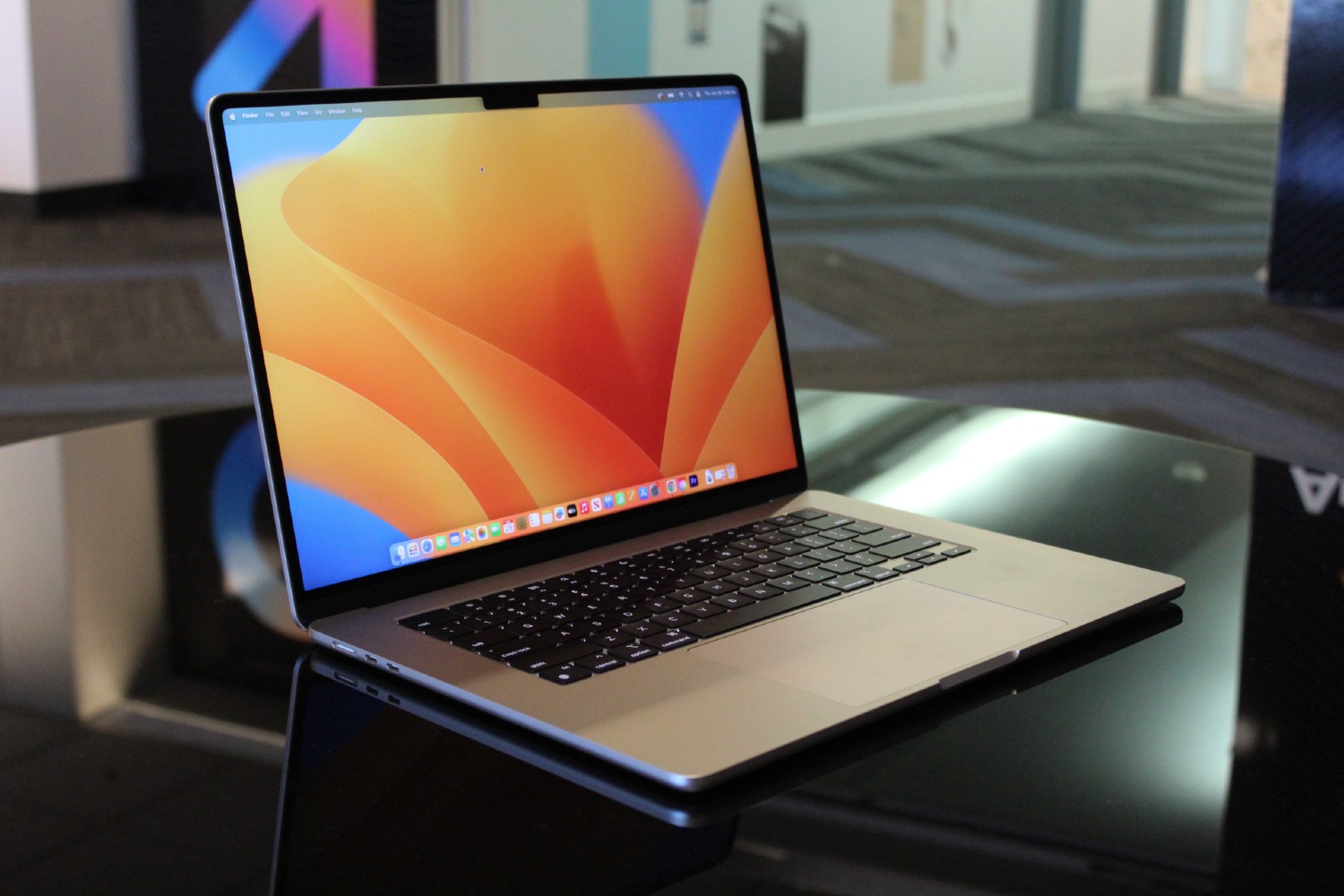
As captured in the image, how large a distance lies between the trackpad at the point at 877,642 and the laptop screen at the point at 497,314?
154 mm

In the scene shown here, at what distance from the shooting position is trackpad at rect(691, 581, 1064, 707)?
0.52 m

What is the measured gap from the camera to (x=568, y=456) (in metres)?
0.69

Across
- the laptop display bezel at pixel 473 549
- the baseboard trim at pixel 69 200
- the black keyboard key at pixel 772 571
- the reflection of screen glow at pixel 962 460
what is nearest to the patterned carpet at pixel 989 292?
the baseboard trim at pixel 69 200

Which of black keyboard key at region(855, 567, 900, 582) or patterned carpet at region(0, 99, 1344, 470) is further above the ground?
black keyboard key at region(855, 567, 900, 582)

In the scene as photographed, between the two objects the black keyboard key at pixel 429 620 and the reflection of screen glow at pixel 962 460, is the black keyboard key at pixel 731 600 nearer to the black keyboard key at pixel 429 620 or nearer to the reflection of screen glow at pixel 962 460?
the black keyboard key at pixel 429 620

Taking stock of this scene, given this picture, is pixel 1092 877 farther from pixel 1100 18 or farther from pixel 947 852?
pixel 1100 18

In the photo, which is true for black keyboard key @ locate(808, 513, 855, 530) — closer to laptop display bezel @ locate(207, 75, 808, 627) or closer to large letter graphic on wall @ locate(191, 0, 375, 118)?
laptop display bezel @ locate(207, 75, 808, 627)

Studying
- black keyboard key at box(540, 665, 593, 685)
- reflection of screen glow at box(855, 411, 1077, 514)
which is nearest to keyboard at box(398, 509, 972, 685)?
black keyboard key at box(540, 665, 593, 685)

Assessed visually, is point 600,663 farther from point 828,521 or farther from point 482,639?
point 828,521

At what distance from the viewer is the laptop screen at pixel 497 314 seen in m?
0.61

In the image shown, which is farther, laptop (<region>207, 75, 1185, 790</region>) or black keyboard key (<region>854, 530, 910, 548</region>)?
black keyboard key (<region>854, 530, 910, 548</region>)

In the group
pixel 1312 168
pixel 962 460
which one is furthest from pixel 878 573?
pixel 1312 168

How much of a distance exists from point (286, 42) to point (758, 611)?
200 inches

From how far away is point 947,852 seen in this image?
0.43 m
